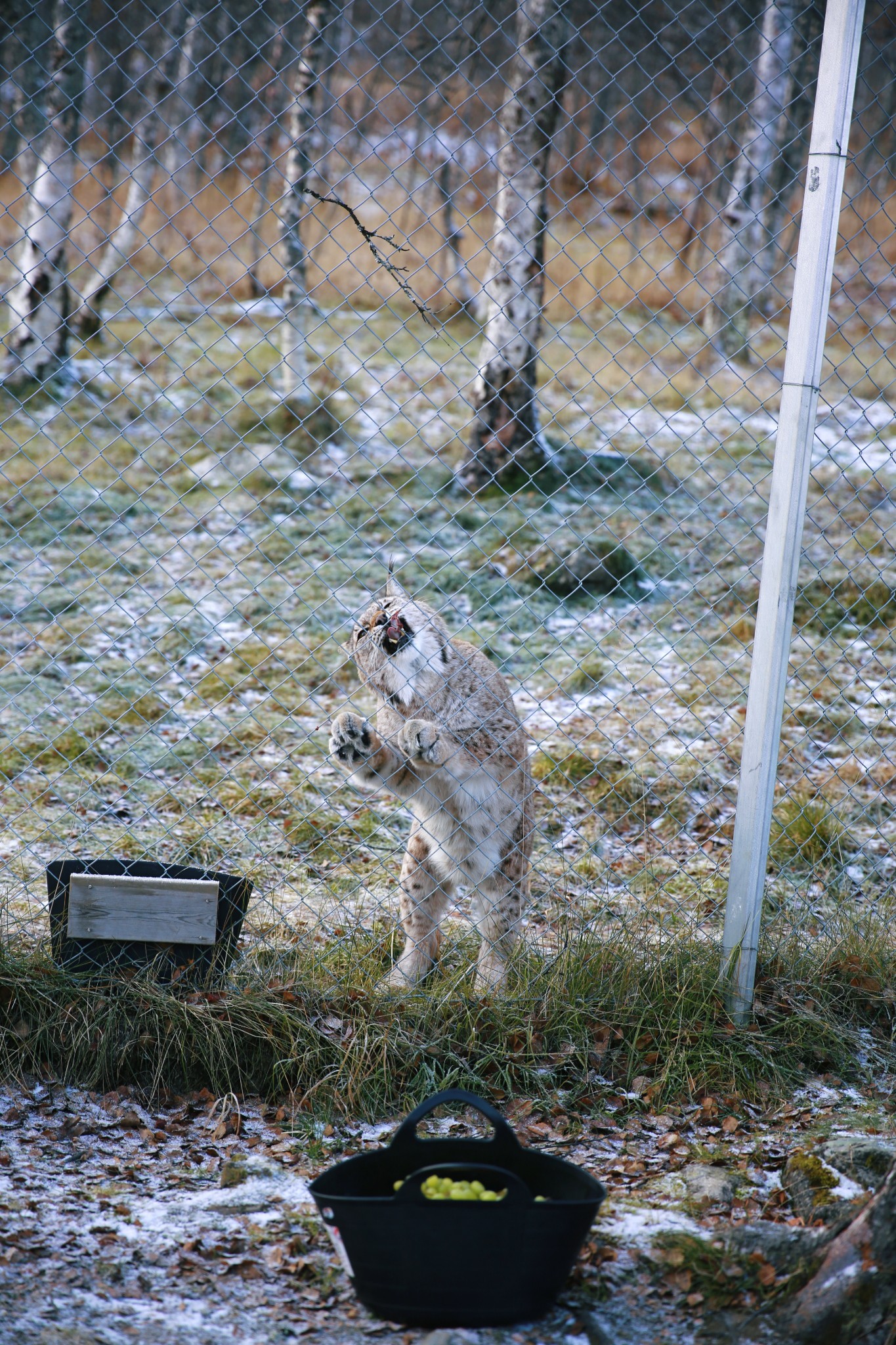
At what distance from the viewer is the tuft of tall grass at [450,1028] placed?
313cm

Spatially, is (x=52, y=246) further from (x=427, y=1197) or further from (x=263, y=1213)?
(x=427, y=1197)

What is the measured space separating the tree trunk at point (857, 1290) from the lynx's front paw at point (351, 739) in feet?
6.37

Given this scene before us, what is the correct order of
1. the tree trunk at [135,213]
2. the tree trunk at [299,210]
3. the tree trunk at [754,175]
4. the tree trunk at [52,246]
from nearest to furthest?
the tree trunk at [299,210]
the tree trunk at [52,246]
the tree trunk at [135,213]
the tree trunk at [754,175]

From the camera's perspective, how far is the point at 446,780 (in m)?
3.85

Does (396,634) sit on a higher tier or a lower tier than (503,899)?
higher

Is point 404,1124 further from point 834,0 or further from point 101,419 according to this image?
point 101,419

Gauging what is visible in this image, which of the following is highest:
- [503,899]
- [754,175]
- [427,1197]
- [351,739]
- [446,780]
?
[754,175]

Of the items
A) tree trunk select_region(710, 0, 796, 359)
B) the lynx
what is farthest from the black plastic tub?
tree trunk select_region(710, 0, 796, 359)

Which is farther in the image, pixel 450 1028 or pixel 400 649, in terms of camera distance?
pixel 400 649

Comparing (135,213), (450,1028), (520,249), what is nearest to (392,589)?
(450,1028)

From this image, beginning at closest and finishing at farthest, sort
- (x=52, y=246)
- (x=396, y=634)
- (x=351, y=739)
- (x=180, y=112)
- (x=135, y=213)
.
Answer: (x=351, y=739), (x=396, y=634), (x=52, y=246), (x=135, y=213), (x=180, y=112)

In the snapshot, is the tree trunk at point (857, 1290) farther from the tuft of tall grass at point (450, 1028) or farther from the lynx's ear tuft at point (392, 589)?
the lynx's ear tuft at point (392, 589)

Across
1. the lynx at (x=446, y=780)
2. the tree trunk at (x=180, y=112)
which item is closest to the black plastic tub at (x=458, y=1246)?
the lynx at (x=446, y=780)

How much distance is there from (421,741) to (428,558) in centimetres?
480
